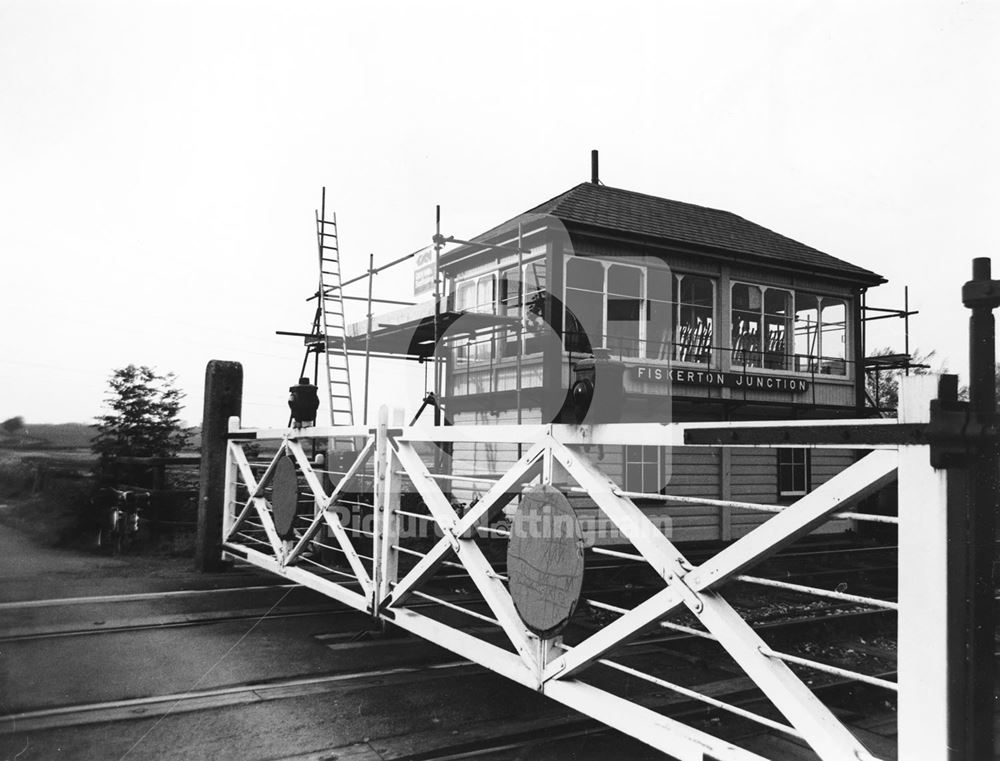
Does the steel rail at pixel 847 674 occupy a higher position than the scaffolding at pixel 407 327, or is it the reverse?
the scaffolding at pixel 407 327

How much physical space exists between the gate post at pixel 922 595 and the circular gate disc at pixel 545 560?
146cm

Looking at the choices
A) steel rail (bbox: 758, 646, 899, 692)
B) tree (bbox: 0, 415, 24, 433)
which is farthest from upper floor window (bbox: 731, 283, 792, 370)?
tree (bbox: 0, 415, 24, 433)

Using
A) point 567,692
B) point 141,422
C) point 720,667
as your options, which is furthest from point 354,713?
point 141,422

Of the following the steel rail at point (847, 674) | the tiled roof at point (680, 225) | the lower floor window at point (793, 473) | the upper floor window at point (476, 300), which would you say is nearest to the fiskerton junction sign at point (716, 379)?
the lower floor window at point (793, 473)

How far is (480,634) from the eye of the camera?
6492 mm

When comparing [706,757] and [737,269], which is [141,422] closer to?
[706,757]

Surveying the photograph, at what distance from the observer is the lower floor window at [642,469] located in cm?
1584

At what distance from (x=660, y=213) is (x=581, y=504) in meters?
7.51

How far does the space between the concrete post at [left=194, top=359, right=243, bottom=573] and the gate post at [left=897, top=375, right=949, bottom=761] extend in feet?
26.0

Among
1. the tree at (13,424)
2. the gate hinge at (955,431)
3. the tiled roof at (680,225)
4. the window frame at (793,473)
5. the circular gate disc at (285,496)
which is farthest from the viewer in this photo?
the window frame at (793,473)

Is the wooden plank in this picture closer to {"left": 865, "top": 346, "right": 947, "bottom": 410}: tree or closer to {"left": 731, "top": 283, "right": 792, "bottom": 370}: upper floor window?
{"left": 731, "top": 283, "right": 792, "bottom": 370}: upper floor window

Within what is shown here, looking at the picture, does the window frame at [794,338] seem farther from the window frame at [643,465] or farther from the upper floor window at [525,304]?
the upper floor window at [525,304]

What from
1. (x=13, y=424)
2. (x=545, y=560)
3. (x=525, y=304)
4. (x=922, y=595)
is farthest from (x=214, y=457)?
(x=922, y=595)

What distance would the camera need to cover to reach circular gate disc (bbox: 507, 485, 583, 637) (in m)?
3.60
